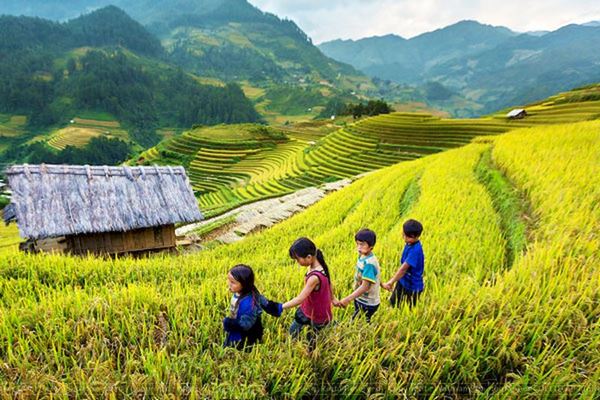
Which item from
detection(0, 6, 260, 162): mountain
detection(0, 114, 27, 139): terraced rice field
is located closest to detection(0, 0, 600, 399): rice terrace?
detection(0, 6, 260, 162): mountain

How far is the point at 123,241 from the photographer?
32.9 feet

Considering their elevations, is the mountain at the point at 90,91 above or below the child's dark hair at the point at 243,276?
above

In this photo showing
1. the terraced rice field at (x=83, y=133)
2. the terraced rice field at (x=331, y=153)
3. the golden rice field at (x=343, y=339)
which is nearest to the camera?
the golden rice field at (x=343, y=339)

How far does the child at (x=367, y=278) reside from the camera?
2871mm

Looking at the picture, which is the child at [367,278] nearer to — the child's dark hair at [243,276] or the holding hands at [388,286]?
the holding hands at [388,286]

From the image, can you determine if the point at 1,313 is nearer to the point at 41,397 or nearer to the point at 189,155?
the point at 41,397

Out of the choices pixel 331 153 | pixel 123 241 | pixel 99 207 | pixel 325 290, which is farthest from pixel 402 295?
pixel 331 153

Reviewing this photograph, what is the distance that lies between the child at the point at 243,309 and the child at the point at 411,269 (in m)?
1.38

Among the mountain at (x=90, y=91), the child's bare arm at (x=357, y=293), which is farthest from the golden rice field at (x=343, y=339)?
the mountain at (x=90, y=91)

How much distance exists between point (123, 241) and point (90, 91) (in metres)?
120

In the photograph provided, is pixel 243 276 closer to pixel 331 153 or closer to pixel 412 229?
pixel 412 229

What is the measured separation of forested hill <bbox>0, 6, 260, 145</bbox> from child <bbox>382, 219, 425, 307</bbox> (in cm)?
10649

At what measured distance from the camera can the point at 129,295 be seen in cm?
305

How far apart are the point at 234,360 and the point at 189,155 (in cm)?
5640
